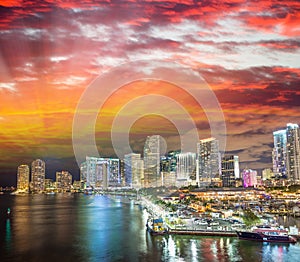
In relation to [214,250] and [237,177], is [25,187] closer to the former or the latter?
[237,177]

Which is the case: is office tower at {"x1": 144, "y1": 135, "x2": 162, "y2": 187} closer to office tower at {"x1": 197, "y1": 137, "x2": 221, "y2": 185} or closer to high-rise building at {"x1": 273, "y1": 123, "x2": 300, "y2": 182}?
office tower at {"x1": 197, "y1": 137, "x2": 221, "y2": 185}

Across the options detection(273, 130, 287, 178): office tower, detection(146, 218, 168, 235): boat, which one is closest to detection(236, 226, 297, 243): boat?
detection(146, 218, 168, 235): boat

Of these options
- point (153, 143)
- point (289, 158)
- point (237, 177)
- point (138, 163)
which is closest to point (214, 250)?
point (289, 158)

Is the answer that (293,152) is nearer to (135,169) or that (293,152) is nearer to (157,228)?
(135,169)

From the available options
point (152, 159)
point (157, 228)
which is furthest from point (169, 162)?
point (157, 228)

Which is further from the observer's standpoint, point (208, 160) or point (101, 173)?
point (101, 173)
